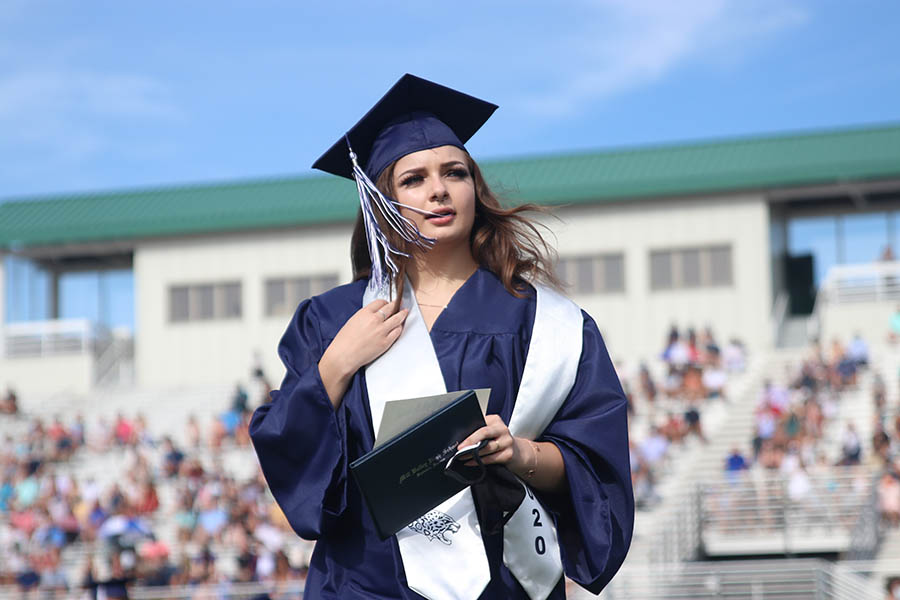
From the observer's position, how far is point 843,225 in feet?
95.8

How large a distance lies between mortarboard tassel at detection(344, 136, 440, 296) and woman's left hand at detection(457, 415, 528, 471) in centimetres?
60

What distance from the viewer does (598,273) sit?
2916cm

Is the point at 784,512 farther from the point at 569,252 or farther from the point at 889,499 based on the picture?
the point at 569,252

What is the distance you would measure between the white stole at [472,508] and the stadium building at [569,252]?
22.7 meters

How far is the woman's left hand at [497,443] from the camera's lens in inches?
126

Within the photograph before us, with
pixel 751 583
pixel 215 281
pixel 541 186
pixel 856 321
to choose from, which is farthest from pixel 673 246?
pixel 751 583

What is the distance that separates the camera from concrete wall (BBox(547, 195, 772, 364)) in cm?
2795

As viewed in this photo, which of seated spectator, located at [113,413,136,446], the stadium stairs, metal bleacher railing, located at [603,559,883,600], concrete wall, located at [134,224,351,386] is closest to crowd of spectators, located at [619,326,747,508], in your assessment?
metal bleacher railing, located at [603,559,883,600]

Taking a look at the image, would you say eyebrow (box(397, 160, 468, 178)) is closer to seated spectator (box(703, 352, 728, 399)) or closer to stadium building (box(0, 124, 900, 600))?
stadium building (box(0, 124, 900, 600))

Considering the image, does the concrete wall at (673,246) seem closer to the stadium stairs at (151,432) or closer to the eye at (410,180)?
the stadium stairs at (151,432)

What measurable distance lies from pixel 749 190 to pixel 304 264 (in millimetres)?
10190

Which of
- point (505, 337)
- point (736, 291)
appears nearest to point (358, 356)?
point (505, 337)

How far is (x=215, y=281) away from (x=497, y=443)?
29.3 meters

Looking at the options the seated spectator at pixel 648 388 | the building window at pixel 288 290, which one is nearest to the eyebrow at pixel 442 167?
the seated spectator at pixel 648 388
